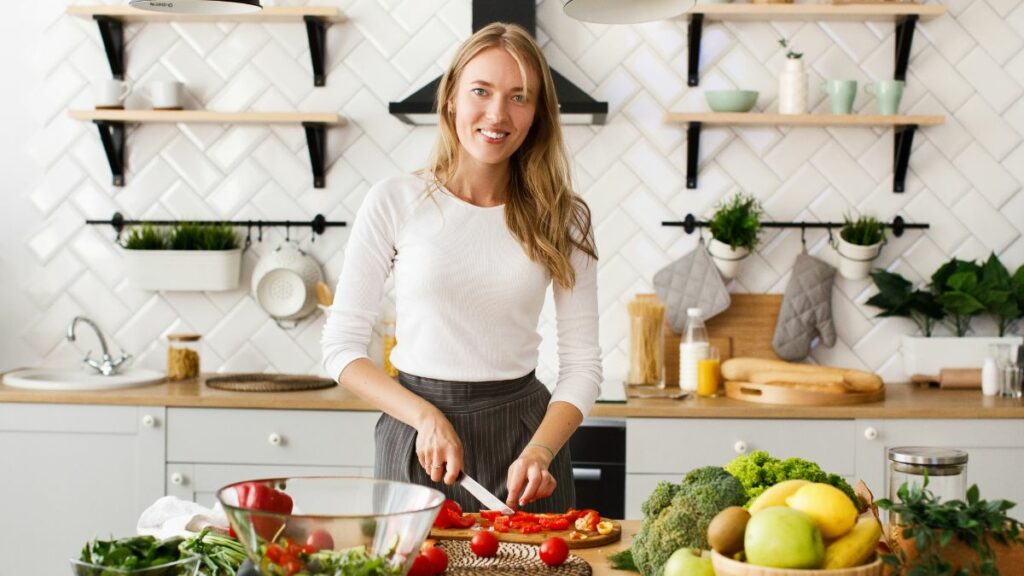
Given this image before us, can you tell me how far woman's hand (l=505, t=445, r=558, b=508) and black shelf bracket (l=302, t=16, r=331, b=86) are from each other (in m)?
2.07

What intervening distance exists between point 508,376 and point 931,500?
39.0 inches

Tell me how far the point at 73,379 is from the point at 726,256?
6.97 feet

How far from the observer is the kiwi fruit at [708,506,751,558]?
1.21 metres

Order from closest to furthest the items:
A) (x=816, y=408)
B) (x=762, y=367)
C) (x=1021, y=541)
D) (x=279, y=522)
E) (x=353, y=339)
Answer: (x=279, y=522) < (x=1021, y=541) < (x=353, y=339) < (x=816, y=408) < (x=762, y=367)

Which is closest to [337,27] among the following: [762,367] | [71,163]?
[71,163]

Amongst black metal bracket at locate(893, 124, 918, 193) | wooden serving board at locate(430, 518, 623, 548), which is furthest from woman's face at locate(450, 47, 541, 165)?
black metal bracket at locate(893, 124, 918, 193)

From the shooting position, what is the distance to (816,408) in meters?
3.04

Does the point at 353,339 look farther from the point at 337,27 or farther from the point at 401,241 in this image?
the point at 337,27

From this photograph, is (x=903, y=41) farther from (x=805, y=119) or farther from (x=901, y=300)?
(x=901, y=300)

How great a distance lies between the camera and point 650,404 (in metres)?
3.08

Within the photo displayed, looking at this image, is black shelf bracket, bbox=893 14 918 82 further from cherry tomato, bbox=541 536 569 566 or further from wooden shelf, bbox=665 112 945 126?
cherry tomato, bbox=541 536 569 566

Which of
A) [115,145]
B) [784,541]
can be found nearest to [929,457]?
[784,541]

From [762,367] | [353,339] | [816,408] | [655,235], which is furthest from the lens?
[655,235]

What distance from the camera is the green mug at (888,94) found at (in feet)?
11.1
